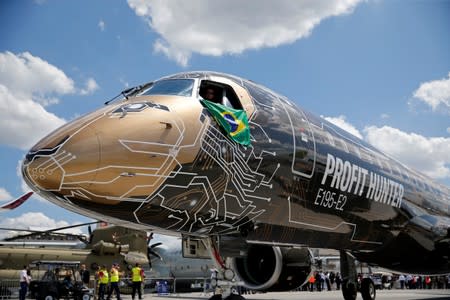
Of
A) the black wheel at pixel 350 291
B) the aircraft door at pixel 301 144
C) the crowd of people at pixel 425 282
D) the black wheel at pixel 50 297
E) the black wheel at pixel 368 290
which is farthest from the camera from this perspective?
the crowd of people at pixel 425 282

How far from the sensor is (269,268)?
9.91 m

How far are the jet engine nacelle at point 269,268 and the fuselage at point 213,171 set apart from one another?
1.16m

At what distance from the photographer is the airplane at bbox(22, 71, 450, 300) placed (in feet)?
16.4

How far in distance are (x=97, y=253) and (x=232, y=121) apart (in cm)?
2275

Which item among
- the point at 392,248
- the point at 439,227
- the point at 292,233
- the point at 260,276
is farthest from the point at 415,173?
the point at 292,233

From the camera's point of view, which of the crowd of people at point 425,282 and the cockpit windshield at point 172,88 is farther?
the crowd of people at point 425,282

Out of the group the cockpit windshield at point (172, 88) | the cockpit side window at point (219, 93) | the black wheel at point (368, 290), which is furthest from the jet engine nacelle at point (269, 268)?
the cockpit windshield at point (172, 88)

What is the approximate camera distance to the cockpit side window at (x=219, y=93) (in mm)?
6641

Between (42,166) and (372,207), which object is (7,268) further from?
(42,166)

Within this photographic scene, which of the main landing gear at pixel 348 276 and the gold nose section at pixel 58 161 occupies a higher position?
the gold nose section at pixel 58 161

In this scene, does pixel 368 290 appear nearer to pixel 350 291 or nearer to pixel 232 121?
pixel 350 291

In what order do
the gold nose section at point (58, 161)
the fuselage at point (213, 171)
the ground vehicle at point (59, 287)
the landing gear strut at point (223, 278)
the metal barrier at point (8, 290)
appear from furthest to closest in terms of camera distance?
1. the metal barrier at point (8, 290)
2. the ground vehicle at point (59, 287)
3. the landing gear strut at point (223, 278)
4. the fuselage at point (213, 171)
5. the gold nose section at point (58, 161)

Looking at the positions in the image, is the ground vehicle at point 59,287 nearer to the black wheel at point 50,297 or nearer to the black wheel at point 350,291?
the black wheel at point 50,297

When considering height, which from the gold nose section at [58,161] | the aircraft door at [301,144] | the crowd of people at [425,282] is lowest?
the crowd of people at [425,282]
